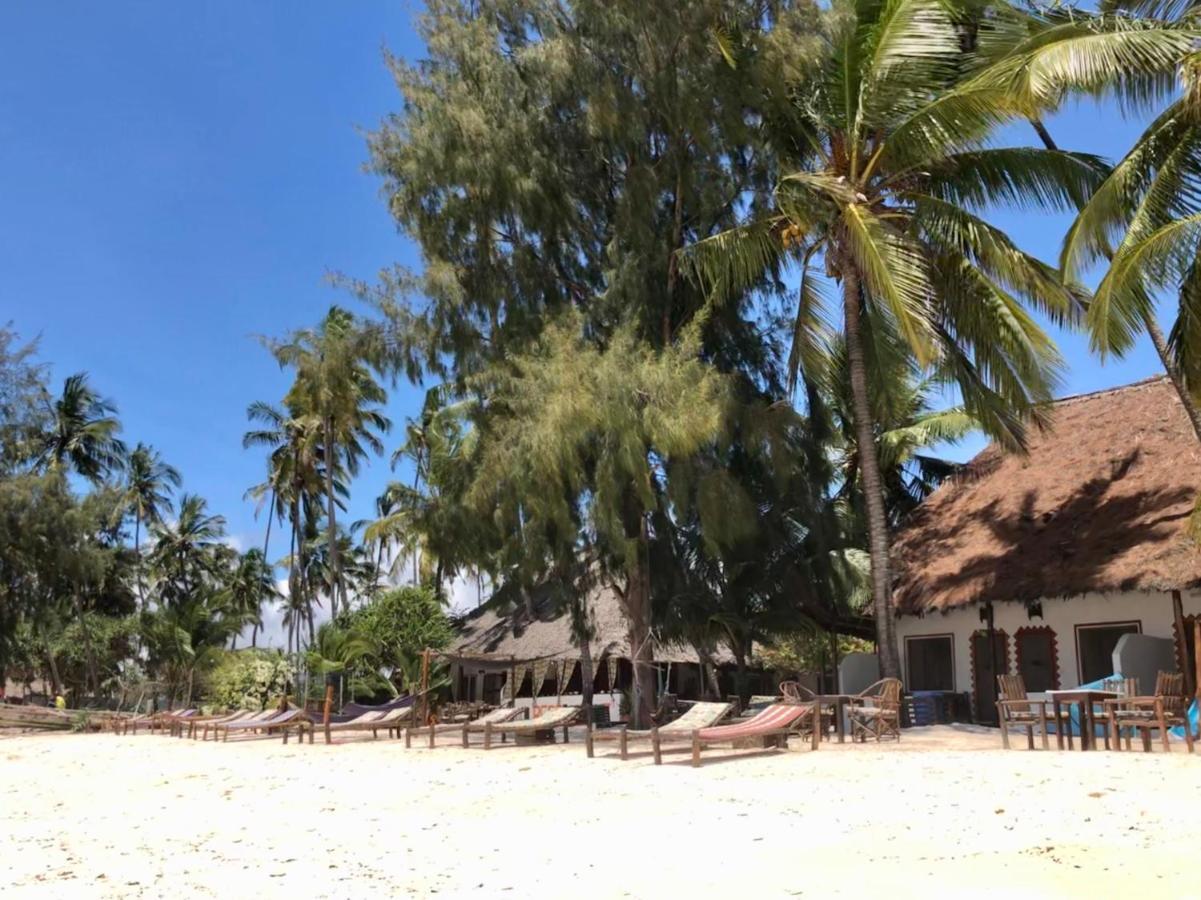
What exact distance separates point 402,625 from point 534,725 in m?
13.0

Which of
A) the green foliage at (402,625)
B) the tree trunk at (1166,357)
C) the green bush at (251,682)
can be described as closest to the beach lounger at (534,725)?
the tree trunk at (1166,357)

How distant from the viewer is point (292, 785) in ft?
41.9

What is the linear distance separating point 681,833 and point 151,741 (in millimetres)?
17187

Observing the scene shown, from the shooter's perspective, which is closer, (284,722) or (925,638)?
(284,722)

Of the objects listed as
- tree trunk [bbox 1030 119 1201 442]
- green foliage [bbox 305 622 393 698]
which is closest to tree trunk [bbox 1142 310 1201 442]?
tree trunk [bbox 1030 119 1201 442]

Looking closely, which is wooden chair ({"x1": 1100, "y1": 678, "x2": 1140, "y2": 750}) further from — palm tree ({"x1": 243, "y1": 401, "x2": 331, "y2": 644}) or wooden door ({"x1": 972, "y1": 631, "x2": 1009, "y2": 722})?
palm tree ({"x1": 243, "y1": 401, "x2": 331, "y2": 644})

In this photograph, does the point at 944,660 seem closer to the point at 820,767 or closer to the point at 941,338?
the point at 941,338

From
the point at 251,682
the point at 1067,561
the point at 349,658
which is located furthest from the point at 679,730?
the point at 251,682

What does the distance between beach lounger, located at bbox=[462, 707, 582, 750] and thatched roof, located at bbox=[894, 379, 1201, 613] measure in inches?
264

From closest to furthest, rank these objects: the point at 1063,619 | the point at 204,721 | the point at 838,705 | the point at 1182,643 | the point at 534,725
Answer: the point at 838,705 < the point at 1182,643 < the point at 534,725 < the point at 1063,619 < the point at 204,721

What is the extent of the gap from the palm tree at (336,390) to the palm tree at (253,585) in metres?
14.6

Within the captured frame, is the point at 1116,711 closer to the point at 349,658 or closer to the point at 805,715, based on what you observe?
the point at 805,715

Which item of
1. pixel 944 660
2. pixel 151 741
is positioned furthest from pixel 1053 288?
pixel 151 741

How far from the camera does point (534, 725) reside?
16141mm
